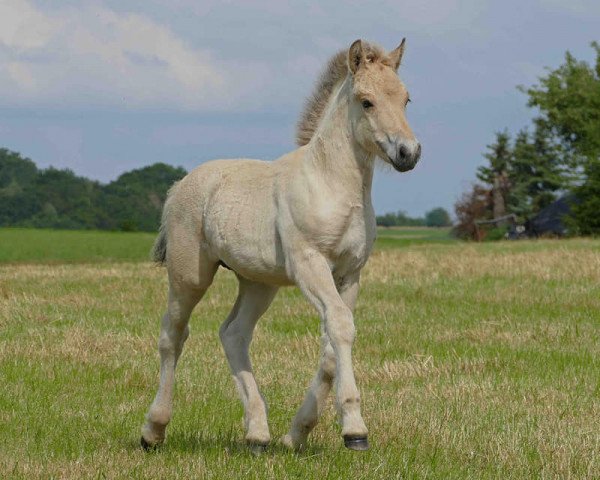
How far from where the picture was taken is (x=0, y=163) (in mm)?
98500

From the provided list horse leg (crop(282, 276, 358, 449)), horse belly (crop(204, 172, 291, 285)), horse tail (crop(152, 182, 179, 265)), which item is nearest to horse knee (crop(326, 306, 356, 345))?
horse leg (crop(282, 276, 358, 449))

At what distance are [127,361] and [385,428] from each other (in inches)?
147

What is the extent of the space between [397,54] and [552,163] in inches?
2836

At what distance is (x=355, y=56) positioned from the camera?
5793 millimetres

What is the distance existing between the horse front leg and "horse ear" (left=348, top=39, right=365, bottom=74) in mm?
1023

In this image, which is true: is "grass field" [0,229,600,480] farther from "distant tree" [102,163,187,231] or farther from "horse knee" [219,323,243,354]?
"distant tree" [102,163,187,231]

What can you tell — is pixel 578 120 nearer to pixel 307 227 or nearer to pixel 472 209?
pixel 472 209

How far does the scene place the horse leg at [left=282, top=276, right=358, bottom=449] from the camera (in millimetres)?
5941

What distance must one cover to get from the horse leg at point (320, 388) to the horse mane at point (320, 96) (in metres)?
1.17

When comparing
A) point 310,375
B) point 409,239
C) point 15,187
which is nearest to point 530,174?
point 409,239

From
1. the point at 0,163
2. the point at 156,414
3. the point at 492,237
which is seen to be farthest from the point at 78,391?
the point at 0,163

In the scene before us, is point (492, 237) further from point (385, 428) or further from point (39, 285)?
point (385, 428)

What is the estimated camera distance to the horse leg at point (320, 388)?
5941mm

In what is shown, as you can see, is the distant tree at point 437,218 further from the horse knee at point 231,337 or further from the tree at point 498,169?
the horse knee at point 231,337
